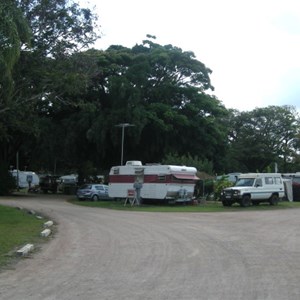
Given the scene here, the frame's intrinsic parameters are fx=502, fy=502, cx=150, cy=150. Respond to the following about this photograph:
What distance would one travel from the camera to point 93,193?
42.0 meters

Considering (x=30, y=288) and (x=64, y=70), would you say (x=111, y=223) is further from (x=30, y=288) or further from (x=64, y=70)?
(x=30, y=288)

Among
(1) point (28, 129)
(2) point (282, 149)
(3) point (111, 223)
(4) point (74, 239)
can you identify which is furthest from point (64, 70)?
(2) point (282, 149)

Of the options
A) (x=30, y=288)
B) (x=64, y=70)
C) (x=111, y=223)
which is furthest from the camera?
(x=64, y=70)

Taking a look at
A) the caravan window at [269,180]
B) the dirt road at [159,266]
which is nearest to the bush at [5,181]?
the caravan window at [269,180]

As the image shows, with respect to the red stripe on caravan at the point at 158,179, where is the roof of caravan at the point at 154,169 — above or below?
above

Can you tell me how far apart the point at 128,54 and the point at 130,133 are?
9273 millimetres

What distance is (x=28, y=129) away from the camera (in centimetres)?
3017

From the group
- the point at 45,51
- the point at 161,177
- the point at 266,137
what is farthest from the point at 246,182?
the point at 266,137

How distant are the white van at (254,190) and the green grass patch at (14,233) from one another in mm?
15169

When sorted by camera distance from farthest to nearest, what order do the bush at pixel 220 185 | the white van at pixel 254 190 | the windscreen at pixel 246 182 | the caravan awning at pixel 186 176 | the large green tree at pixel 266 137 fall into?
the large green tree at pixel 266 137, the bush at pixel 220 185, the caravan awning at pixel 186 176, the windscreen at pixel 246 182, the white van at pixel 254 190

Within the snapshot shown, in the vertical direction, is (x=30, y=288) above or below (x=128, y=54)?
below

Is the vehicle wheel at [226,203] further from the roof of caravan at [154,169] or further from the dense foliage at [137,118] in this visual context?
the dense foliage at [137,118]

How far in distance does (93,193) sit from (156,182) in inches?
353

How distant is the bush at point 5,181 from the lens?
156ft
